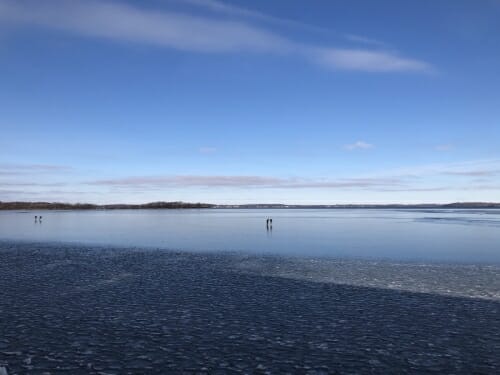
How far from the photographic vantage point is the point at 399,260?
23.4 metres

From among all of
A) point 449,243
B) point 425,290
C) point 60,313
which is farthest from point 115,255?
point 449,243

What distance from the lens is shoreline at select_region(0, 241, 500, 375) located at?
8.38 m

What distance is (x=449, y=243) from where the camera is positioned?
32.0 meters

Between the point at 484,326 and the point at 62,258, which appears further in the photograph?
the point at 62,258

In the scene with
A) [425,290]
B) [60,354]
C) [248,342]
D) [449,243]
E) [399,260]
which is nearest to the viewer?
[60,354]

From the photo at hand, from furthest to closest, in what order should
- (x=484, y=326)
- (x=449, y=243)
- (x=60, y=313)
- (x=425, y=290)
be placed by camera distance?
(x=449, y=243) < (x=425, y=290) < (x=60, y=313) < (x=484, y=326)

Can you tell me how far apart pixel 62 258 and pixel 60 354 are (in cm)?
1710

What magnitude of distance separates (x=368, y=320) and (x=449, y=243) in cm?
2372

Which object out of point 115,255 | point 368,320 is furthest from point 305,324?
point 115,255

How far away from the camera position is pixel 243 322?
11.1m

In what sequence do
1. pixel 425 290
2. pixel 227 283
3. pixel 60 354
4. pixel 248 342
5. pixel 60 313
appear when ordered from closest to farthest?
pixel 60 354
pixel 248 342
pixel 60 313
pixel 425 290
pixel 227 283

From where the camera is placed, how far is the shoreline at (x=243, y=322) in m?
8.38

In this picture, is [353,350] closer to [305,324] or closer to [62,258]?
[305,324]

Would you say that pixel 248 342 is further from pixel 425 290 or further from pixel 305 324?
pixel 425 290
